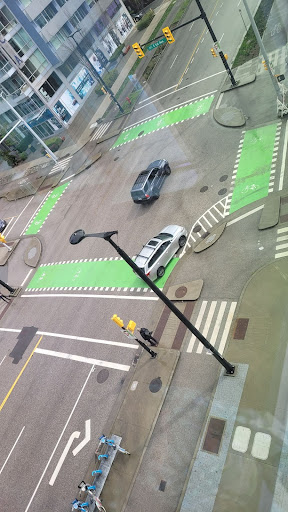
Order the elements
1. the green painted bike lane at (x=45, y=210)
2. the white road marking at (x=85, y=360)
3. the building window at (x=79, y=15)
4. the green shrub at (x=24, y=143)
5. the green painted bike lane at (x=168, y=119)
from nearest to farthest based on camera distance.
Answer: the white road marking at (x=85, y=360), the green painted bike lane at (x=168, y=119), the green painted bike lane at (x=45, y=210), the building window at (x=79, y=15), the green shrub at (x=24, y=143)

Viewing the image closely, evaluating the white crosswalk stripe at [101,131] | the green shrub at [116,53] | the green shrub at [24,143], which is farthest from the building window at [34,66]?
the green shrub at [116,53]

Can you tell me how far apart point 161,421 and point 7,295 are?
2110 cm

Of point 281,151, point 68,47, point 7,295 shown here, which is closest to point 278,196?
point 281,151

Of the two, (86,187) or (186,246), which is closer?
(186,246)

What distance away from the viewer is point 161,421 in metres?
16.6

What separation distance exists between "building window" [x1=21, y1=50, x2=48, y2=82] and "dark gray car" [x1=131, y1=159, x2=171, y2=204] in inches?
1114

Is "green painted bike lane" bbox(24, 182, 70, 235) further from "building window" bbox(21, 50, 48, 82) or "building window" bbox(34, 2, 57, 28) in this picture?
"building window" bbox(34, 2, 57, 28)

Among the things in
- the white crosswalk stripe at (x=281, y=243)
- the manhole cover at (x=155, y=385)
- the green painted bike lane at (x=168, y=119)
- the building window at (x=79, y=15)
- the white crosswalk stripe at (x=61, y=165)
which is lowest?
the manhole cover at (x=155, y=385)

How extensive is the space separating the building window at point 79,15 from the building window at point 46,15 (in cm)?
319

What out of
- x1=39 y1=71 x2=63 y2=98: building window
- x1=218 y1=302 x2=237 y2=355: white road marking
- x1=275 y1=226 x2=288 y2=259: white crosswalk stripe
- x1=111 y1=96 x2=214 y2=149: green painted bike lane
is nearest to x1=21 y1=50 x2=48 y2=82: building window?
x1=39 y1=71 x2=63 y2=98: building window

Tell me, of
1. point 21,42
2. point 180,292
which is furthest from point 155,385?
point 21,42

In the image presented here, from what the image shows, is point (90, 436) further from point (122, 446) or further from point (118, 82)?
point (118, 82)

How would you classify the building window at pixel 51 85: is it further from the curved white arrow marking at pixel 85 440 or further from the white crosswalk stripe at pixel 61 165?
the curved white arrow marking at pixel 85 440

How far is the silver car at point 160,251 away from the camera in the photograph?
21.8 m
